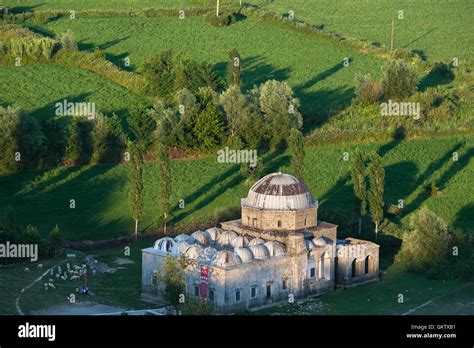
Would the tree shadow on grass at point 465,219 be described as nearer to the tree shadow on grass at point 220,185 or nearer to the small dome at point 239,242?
the tree shadow on grass at point 220,185

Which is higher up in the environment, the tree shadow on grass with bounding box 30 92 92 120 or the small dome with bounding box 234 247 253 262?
the tree shadow on grass with bounding box 30 92 92 120

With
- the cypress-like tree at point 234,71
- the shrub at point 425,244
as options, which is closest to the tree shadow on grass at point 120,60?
the cypress-like tree at point 234,71

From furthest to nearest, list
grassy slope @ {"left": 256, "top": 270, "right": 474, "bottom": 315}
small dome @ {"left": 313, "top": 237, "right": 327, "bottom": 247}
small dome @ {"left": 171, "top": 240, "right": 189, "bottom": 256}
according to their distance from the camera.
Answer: small dome @ {"left": 313, "top": 237, "right": 327, "bottom": 247} < small dome @ {"left": 171, "top": 240, "right": 189, "bottom": 256} < grassy slope @ {"left": 256, "top": 270, "right": 474, "bottom": 315}

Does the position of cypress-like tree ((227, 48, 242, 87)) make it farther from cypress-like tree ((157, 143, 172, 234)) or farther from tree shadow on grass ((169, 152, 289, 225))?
cypress-like tree ((157, 143, 172, 234))

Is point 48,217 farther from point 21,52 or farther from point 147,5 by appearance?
point 147,5

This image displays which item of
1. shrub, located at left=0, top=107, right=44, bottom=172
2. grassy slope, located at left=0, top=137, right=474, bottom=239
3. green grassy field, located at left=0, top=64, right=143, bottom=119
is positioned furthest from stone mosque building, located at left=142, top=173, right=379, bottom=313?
green grassy field, located at left=0, top=64, right=143, bottom=119

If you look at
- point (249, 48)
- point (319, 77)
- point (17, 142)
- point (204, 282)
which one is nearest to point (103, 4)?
point (249, 48)

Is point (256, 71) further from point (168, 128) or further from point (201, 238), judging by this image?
point (201, 238)
